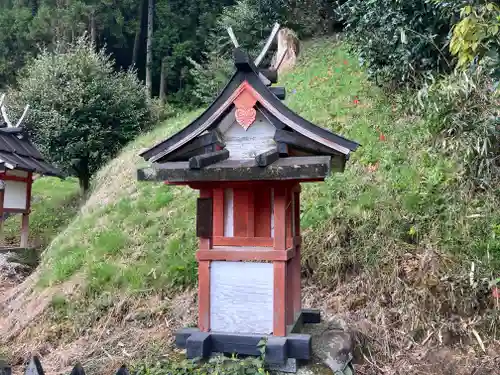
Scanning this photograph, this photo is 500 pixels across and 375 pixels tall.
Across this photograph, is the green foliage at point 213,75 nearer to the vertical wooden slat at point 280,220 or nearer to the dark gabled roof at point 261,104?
the dark gabled roof at point 261,104

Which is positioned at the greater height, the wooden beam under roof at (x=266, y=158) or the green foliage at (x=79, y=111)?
the green foliage at (x=79, y=111)

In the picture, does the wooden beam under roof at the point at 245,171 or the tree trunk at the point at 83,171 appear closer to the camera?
the wooden beam under roof at the point at 245,171

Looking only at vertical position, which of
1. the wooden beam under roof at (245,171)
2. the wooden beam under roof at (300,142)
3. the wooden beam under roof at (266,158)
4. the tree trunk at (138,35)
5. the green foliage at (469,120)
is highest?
the tree trunk at (138,35)

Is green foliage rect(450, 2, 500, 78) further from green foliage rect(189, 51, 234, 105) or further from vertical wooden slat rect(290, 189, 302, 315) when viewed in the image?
green foliage rect(189, 51, 234, 105)

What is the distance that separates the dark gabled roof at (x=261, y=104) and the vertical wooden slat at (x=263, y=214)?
0.79m

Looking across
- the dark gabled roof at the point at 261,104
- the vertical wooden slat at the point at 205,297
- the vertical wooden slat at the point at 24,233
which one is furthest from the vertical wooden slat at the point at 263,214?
the vertical wooden slat at the point at 24,233

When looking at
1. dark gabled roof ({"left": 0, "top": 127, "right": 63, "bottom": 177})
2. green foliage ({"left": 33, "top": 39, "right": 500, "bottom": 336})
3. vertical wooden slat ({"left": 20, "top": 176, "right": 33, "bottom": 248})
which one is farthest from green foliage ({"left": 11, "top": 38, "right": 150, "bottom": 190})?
green foliage ({"left": 33, "top": 39, "right": 500, "bottom": 336})

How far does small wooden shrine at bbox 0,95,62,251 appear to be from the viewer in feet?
39.8

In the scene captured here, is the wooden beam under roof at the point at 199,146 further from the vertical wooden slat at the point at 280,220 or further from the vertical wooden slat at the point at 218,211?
the vertical wooden slat at the point at 280,220

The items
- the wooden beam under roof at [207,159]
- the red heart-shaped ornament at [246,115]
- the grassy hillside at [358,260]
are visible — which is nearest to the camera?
the wooden beam under roof at [207,159]

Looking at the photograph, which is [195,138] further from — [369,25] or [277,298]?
[369,25]

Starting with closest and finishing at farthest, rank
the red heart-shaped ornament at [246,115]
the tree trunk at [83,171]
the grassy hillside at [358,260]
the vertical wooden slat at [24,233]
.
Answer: the red heart-shaped ornament at [246,115] < the grassy hillside at [358,260] < the vertical wooden slat at [24,233] < the tree trunk at [83,171]

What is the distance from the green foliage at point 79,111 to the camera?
49.8 ft

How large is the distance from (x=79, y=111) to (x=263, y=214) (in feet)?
39.8
